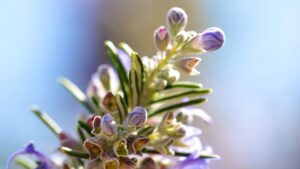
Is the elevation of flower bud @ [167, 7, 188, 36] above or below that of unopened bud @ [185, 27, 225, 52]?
above

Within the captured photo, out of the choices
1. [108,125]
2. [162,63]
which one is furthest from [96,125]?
[162,63]

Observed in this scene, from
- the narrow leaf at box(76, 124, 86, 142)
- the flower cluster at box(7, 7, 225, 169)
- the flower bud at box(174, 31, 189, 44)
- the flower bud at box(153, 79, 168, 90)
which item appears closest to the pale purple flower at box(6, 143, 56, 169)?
the flower cluster at box(7, 7, 225, 169)

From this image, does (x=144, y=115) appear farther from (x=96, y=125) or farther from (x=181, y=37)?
(x=181, y=37)

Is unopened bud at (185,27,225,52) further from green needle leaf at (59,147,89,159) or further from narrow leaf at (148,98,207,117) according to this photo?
green needle leaf at (59,147,89,159)

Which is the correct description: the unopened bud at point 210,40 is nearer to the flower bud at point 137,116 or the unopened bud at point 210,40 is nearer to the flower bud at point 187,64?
the flower bud at point 187,64

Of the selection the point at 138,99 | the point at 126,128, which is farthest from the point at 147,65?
the point at 126,128

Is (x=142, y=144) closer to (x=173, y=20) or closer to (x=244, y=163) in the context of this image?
(x=173, y=20)

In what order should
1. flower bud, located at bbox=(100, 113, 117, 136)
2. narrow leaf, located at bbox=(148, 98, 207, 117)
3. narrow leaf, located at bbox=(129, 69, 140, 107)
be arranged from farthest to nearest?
1. narrow leaf, located at bbox=(148, 98, 207, 117)
2. narrow leaf, located at bbox=(129, 69, 140, 107)
3. flower bud, located at bbox=(100, 113, 117, 136)

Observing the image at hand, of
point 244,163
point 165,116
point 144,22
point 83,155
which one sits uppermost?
point 144,22
